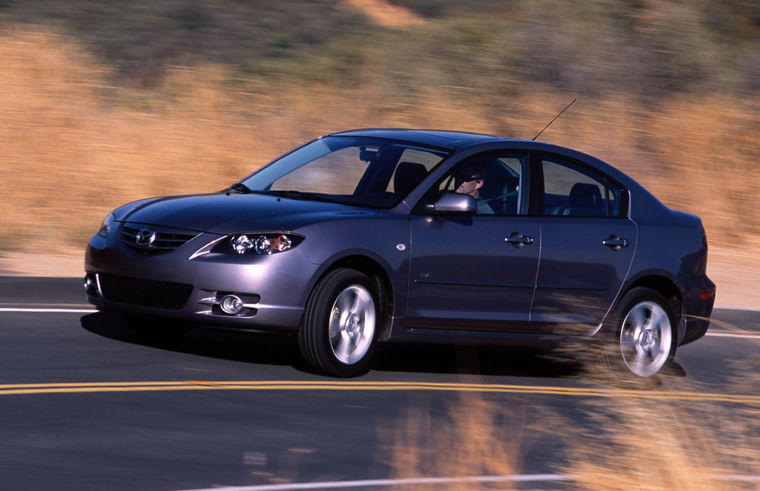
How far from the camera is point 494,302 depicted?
9562 millimetres

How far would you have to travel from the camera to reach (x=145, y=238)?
888 centimetres

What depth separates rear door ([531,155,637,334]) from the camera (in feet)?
32.1

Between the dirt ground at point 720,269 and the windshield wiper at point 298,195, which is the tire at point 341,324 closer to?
the windshield wiper at point 298,195

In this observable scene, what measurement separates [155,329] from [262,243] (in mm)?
1606

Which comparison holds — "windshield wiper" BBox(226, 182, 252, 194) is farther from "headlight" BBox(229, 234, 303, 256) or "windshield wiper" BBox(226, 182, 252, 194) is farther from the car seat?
the car seat

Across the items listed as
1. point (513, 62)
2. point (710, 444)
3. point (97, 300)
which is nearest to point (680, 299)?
point (710, 444)

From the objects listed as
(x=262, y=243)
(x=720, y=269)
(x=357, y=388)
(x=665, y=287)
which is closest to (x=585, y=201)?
(x=665, y=287)

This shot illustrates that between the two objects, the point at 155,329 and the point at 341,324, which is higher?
the point at 341,324

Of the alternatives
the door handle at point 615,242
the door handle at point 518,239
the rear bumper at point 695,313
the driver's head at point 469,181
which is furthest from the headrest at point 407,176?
the rear bumper at point 695,313

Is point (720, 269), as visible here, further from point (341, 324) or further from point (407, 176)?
point (341, 324)

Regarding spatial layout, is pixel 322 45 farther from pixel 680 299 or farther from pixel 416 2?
pixel 680 299

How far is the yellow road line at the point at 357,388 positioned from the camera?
8.09 m

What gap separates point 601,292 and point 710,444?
240 centimetres

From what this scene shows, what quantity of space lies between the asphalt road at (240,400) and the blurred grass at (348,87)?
284 inches
